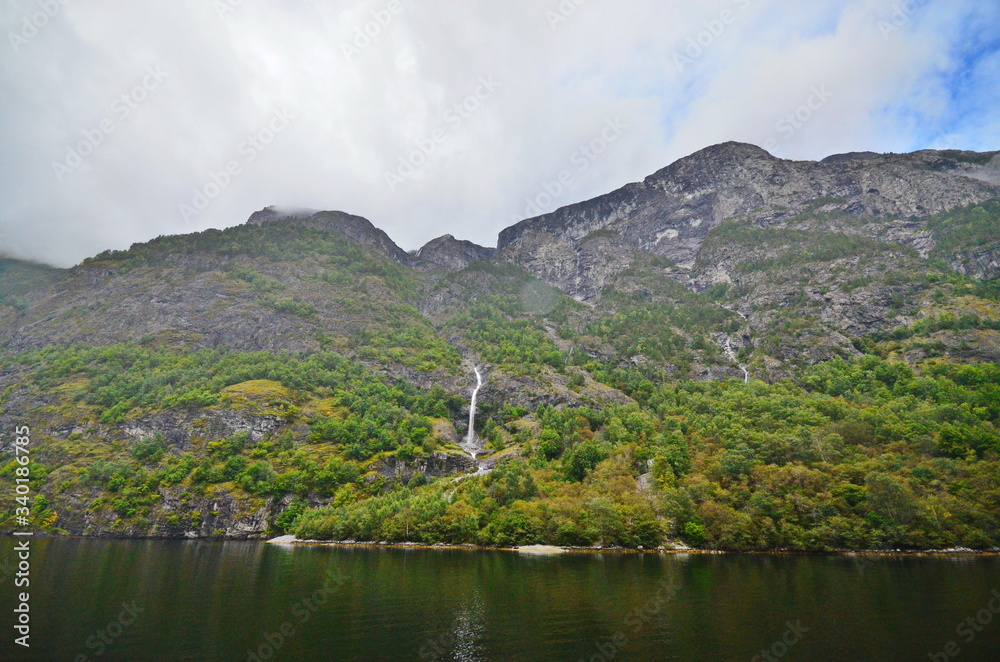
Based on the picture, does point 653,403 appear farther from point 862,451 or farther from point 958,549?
point 958,549

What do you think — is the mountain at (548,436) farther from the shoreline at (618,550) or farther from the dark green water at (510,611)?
the dark green water at (510,611)

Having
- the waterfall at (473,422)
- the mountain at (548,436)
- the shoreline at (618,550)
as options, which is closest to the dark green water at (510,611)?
the shoreline at (618,550)

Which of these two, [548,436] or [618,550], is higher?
[548,436]

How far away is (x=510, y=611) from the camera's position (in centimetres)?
3441

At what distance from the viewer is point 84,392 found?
480 ft

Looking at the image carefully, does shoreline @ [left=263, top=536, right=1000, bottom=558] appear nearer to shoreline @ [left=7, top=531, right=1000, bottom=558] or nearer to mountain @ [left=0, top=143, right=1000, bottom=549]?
shoreline @ [left=7, top=531, right=1000, bottom=558]

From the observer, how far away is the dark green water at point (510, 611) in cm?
2498

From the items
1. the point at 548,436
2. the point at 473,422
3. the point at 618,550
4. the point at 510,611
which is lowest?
the point at 618,550

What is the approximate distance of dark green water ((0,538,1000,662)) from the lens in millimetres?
24984

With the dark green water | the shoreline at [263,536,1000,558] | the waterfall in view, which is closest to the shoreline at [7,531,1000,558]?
the shoreline at [263,536,1000,558]

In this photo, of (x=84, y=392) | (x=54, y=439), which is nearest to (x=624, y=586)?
(x=54, y=439)

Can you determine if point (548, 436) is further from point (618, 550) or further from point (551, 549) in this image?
point (618, 550)

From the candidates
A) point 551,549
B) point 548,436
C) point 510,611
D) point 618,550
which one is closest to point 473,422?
point 548,436

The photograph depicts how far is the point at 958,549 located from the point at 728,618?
72409mm
